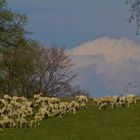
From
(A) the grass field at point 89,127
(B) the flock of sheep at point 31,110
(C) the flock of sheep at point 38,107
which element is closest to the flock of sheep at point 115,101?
(C) the flock of sheep at point 38,107

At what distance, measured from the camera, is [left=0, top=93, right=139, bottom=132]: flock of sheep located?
31.0m

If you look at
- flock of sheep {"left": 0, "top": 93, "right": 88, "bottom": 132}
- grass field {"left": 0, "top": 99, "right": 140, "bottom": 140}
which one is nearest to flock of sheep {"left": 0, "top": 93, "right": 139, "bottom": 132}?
flock of sheep {"left": 0, "top": 93, "right": 88, "bottom": 132}

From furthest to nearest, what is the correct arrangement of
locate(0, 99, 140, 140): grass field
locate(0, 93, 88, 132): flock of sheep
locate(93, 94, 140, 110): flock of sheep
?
locate(93, 94, 140, 110): flock of sheep < locate(0, 93, 88, 132): flock of sheep < locate(0, 99, 140, 140): grass field

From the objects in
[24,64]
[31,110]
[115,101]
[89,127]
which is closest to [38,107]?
[31,110]

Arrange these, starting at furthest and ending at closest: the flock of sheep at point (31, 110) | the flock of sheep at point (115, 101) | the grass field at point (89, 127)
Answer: the flock of sheep at point (115, 101) → the flock of sheep at point (31, 110) → the grass field at point (89, 127)

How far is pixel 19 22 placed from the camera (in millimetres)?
66000

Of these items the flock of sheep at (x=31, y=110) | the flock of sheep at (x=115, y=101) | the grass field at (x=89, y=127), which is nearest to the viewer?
the grass field at (x=89, y=127)

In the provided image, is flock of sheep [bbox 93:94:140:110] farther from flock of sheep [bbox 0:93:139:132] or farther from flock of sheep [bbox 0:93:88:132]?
flock of sheep [bbox 0:93:88:132]

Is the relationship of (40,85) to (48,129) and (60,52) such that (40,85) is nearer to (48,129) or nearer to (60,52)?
(60,52)

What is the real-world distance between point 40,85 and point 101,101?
202ft

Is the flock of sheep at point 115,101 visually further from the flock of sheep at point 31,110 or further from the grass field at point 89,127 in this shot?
the flock of sheep at point 31,110

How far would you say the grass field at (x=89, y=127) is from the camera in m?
26.2

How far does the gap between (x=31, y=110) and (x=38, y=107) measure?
273cm

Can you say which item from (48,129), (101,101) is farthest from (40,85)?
(48,129)
